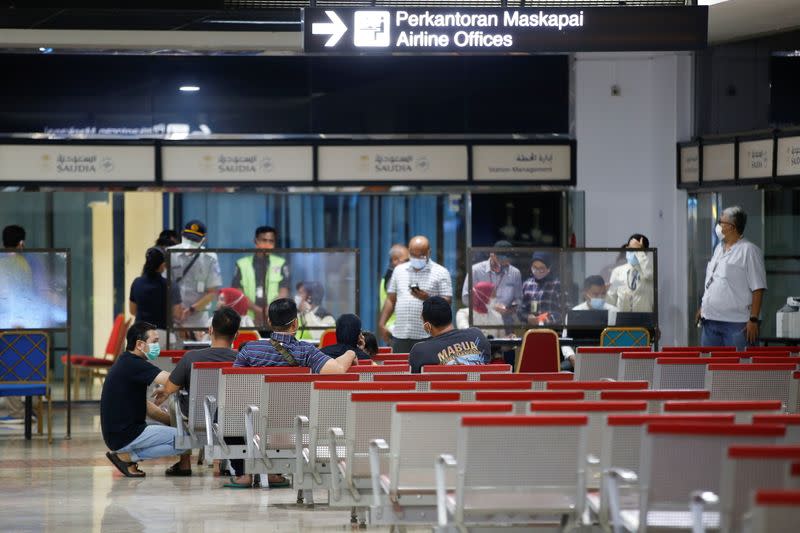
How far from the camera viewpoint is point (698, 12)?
10844 millimetres

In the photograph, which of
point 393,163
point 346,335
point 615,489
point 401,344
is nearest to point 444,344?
point 346,335

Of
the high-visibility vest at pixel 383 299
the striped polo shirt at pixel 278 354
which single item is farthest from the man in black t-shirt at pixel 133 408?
the high-visibility vest at pixel 383 299

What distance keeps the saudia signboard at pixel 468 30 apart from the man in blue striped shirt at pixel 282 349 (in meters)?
2.14

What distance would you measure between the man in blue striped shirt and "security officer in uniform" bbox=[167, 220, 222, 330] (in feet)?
13.7

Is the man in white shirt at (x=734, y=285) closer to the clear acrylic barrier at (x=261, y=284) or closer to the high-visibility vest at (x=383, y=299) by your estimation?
the clear acrylic barrier at (x=261, y=284)

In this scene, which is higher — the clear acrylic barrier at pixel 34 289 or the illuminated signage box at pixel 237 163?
the illuminated signage box at pixel 237 163

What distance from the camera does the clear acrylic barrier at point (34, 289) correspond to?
13516mm

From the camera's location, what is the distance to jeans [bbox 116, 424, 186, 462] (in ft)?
34.3

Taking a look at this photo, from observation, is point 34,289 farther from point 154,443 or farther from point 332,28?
point 332,28

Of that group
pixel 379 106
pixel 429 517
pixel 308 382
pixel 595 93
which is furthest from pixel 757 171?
pixel 429 517

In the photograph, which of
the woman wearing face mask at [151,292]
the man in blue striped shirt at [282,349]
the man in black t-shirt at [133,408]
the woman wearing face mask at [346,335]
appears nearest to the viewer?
the man in blue striped shirt at [282,349]

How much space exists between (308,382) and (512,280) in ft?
19.6

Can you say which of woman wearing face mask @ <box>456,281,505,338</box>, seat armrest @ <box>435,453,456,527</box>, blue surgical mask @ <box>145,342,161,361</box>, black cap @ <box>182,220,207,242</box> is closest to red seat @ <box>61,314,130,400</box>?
black cap @ <box>182,220,207,242</box>

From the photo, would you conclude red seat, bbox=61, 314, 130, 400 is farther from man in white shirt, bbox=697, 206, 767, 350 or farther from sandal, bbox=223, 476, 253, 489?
man in white shirt, bbox=697, 206, 767, 350
